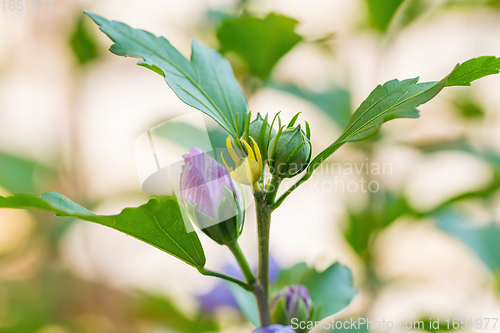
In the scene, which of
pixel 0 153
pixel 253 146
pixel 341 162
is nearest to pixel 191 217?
pixel 253 146

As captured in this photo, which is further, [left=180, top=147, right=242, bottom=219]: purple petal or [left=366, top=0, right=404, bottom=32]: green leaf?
[left=366, top=0, right=404, bottom=32]: green leaf

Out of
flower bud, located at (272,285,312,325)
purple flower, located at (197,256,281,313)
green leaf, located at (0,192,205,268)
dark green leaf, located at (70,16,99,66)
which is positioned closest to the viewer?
green leaf, located at (0,192,205,268)

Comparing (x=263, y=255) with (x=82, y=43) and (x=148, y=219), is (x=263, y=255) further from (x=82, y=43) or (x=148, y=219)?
(x=82, y=43)

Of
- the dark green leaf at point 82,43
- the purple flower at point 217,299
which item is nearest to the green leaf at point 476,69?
the purple flower at point 217,299

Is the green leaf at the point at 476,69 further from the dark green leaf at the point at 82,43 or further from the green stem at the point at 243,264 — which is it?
the dark green leaf at the point at 82,43

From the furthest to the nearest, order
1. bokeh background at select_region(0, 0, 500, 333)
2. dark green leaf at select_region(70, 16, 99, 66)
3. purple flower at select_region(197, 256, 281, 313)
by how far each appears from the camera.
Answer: dark green leaf at select_region(70, 16, 99, 66), bokeh background at select_region(0, 0, 500, 333), purple flower at select_region(197, 256, 281, 313)

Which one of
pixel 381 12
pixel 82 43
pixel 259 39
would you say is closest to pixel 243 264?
pixel 259 39

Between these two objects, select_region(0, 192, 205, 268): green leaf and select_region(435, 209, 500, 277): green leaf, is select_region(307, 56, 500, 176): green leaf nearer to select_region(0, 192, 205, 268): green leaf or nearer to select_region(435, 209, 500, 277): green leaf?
select_region(0, 192, 205, 268): green leaf

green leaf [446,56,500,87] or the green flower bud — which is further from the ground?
green leaf [446,56,500,87]

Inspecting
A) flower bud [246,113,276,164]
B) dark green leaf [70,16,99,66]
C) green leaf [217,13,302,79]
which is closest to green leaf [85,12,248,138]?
flower bud [246,113,276,164]
